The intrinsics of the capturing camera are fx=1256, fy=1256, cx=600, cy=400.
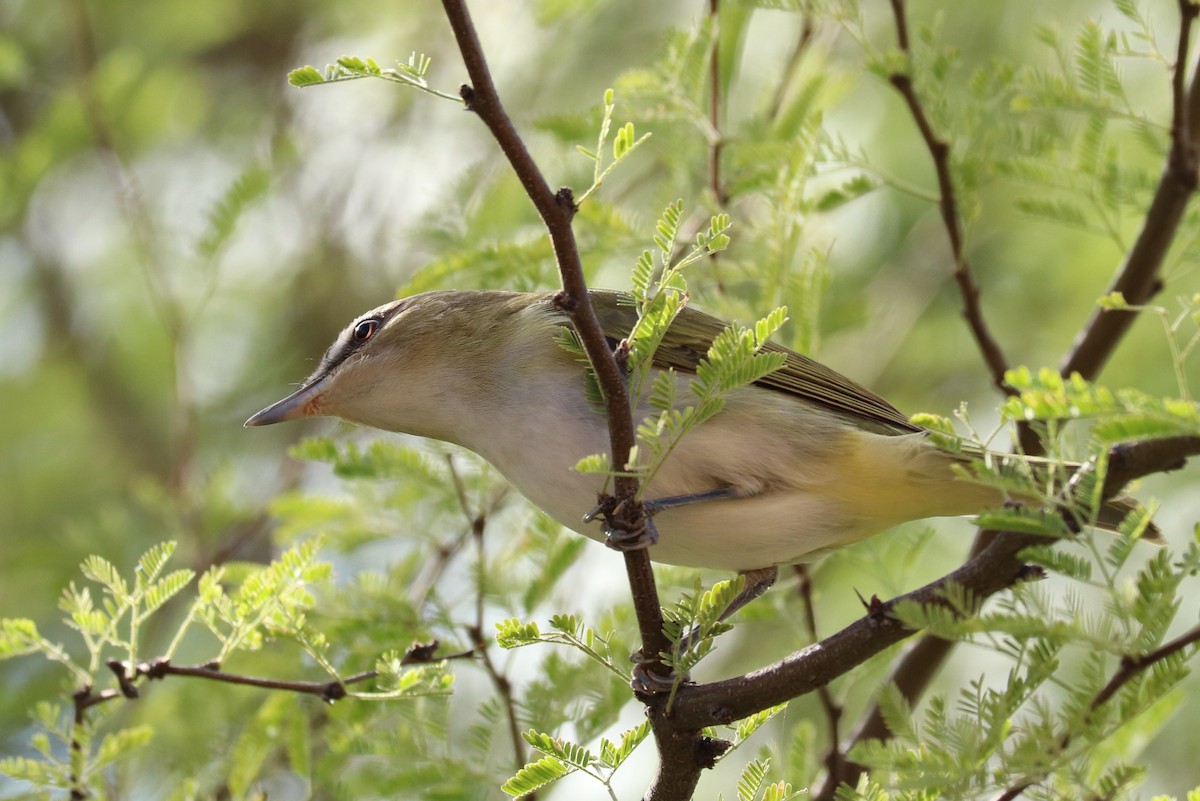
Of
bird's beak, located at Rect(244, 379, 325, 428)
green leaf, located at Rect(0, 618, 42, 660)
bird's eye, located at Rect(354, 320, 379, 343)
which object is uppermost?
bird's eye, located at Rect(354, 320, 379, 343)

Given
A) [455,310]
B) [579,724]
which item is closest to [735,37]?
[455,310]

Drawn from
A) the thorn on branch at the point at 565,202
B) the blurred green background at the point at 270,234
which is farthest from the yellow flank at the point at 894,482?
the blurred green background at the point at 270,234

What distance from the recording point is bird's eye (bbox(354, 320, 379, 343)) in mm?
4145

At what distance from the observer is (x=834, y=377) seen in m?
3.89

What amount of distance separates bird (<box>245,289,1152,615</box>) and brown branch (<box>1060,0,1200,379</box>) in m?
0.86

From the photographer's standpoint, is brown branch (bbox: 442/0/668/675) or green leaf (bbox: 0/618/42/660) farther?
green leaf (bbox: 0/618/42/660)

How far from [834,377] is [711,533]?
2.25ft

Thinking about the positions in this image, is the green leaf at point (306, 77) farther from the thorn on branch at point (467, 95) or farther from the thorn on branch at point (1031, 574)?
the thorn on branch at point (1031, 574)

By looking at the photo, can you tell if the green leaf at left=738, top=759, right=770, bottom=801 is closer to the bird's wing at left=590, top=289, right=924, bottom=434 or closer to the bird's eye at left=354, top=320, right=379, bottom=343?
the bird's wing at left=590, top=289, right=924, bottom=434

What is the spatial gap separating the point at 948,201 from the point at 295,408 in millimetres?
2177

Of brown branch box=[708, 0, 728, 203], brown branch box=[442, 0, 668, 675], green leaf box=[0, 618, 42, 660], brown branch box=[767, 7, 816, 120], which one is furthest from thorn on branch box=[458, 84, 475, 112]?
brown branch box=[767, 7, 816, 120]

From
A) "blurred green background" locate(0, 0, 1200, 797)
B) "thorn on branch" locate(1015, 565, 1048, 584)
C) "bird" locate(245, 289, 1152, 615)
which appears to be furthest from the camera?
"blurred green background" locate(0, 0, 1200, 797)

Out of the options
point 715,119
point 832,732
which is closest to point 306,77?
point 715,119

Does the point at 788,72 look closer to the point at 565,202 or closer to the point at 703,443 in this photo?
the point at 703,443
